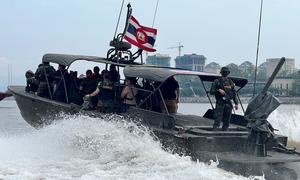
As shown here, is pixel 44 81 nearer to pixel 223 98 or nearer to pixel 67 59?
pixel 67 59

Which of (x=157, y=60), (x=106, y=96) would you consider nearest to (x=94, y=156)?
(x=106, y=96)

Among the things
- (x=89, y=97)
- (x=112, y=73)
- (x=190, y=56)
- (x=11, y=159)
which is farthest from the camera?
(x=190, y=56)

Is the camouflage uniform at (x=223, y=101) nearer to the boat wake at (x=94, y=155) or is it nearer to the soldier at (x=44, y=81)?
the boat wake at (x=94, y=155)

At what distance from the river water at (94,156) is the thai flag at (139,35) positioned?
2633mm

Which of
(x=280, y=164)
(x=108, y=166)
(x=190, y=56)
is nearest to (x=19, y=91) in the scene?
(x=108, y=166)

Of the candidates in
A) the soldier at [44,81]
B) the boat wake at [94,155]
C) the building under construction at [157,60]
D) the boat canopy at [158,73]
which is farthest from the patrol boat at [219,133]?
the building under construction at [157,60]

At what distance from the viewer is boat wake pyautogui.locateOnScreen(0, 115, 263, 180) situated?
26.3 feet

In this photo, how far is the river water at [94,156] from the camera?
7.99m

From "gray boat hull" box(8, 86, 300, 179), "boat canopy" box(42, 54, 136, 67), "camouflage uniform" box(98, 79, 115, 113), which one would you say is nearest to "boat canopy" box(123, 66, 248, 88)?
"gray boat hull" box(8, 86, 300, 179)

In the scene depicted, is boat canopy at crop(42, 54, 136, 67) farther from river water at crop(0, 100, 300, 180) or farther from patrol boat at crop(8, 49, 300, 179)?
river water at crop(0, 100, 300, 180)

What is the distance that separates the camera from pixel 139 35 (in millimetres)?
12062

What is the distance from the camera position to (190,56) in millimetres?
124688

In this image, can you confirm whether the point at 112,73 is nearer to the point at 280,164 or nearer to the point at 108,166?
the point at 108,166

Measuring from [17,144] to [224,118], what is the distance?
4.36 metres
